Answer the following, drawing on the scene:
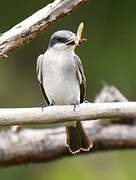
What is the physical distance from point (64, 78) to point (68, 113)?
24.1 inches

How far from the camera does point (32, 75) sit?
5.79 meters

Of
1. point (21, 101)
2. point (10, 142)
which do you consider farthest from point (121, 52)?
point (10, 142)

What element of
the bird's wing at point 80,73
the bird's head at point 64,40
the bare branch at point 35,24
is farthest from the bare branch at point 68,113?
the bird's wing at point 80,73

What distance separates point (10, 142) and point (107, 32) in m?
1.78

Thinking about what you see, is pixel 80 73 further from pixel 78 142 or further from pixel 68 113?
pixel 68 113

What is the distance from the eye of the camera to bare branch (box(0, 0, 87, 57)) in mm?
3264

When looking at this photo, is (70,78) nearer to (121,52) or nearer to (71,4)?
(71,4)

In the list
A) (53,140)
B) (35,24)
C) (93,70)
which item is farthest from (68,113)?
(93,70)

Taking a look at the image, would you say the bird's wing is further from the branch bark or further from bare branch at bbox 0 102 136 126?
bare branch at bbox 0 102 136 126

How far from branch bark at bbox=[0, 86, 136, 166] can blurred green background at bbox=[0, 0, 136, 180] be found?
64 cm

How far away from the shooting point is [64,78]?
3.88 meters

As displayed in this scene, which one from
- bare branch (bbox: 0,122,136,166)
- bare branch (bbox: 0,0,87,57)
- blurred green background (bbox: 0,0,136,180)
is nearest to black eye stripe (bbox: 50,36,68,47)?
bare branch (bbox: 0,0,87,57)

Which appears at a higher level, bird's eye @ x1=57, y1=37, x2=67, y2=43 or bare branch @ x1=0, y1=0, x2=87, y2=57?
bare branch @ x1=0, y1=0, x2=87, y2=57

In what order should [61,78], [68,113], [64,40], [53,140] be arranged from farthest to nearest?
[53,140] → [61,78] → [64,40] → [68,113]
